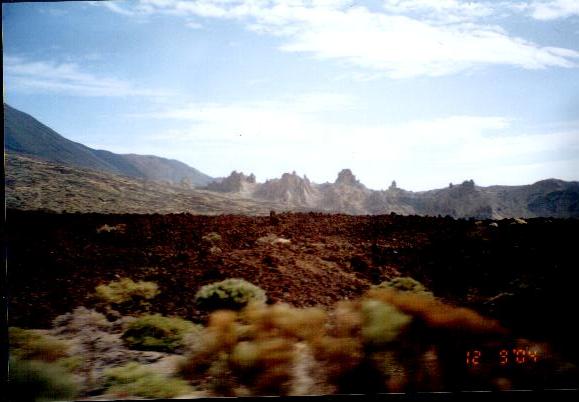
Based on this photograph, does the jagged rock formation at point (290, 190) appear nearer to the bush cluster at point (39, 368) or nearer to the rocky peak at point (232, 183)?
the rocky peak at point (232, 183)

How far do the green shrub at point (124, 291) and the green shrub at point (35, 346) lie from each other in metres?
1.34

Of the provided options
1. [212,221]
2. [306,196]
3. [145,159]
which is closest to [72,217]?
[212,221]

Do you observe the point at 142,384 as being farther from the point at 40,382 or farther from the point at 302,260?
the point at 302,260

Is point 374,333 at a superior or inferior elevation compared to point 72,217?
inferior

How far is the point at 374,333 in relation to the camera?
225 inches

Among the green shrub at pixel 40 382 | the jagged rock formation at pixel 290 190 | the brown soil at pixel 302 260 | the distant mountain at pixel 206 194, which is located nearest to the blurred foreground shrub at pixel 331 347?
the brown soil at pixel 302 260

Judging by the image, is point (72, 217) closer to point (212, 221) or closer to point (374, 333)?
point (212, 221)

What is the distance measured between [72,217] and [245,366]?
9508mm

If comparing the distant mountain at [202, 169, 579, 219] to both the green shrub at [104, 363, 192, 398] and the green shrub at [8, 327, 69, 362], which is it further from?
the green shrub at [8, 327, 69, 362]

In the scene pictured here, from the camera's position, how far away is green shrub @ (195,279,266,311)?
712 cm

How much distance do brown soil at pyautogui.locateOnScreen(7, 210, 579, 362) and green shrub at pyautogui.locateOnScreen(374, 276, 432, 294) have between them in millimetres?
321

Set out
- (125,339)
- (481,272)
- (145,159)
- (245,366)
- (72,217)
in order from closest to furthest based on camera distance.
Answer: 1. (245,366)
2. (125,339)
3. (481,272)
4. (72,217)
5. (145,159)
